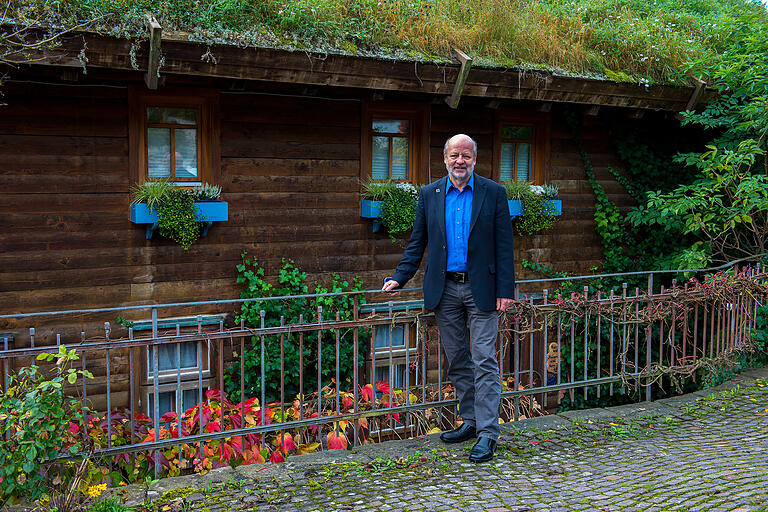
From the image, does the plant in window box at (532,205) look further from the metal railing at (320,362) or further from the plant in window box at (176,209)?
the plant in window box at (176,209)

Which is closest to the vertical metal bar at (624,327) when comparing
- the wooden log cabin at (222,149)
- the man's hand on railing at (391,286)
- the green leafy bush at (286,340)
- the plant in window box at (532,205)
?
the man's hand on railing at (391,286)

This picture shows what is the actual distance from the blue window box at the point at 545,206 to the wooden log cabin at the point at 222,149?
1.82 ft

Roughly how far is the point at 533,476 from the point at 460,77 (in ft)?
16.2

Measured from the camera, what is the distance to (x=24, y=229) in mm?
7238

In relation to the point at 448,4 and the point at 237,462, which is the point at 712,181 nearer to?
the point at 448,4

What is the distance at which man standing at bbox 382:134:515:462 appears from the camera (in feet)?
15.8

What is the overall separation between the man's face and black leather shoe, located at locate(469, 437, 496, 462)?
176 cm

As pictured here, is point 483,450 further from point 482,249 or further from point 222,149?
point 222,149

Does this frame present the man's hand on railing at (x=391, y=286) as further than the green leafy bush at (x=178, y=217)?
No

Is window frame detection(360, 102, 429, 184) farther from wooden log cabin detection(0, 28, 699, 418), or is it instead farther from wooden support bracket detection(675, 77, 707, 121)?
wooden support bracket detection(675, 77, 707, 121)

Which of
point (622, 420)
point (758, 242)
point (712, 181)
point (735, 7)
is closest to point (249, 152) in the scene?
point (622, 420)

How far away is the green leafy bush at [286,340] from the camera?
811cm

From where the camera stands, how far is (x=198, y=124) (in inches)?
314

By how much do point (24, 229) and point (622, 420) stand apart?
19.4 feet
